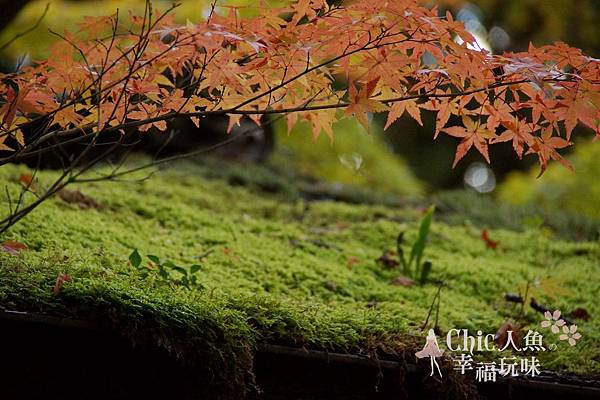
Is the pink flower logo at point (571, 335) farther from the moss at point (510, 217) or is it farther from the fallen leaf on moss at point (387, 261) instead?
the moss at point (510, 217)

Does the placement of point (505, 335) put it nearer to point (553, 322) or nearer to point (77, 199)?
point (553, 322)

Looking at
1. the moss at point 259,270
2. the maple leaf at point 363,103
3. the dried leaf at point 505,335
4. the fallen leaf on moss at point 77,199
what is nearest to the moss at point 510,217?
the moss at point 259,270

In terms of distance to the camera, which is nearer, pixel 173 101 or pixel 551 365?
pixel 173 101

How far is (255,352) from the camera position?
5.89 ft

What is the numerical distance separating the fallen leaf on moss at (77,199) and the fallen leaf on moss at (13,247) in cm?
78

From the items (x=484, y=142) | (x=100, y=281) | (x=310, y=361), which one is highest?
(x=484, y=142)

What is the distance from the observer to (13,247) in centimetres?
211

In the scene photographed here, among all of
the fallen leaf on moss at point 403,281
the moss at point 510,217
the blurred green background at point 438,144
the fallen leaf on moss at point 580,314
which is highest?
the blurred green background at point 438,144

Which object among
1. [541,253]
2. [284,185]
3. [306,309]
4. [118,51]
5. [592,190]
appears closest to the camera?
[118,51]

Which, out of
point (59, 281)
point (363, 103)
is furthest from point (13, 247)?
point (363, 103)

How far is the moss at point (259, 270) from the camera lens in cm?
173

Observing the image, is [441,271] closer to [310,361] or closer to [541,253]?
[541,253]

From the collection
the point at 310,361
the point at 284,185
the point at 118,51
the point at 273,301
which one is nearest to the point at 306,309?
the point at 273,301

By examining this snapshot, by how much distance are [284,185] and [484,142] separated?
2746 mm
